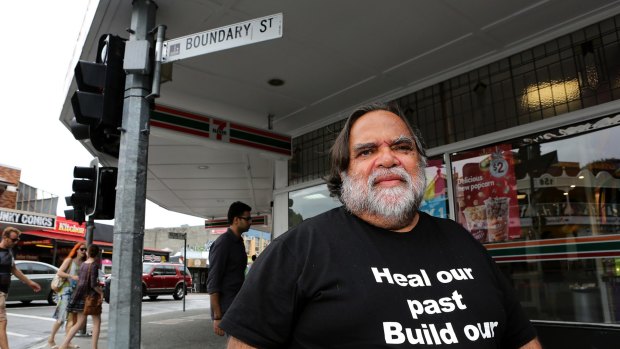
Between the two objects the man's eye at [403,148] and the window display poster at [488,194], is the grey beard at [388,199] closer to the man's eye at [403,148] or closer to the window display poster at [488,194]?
the man's eye at [403,148]

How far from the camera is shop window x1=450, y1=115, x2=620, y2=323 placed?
420 cm

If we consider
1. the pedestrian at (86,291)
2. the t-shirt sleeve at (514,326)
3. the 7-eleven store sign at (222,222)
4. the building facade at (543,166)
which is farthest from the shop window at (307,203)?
the 7-eleven store sign at (222,222)

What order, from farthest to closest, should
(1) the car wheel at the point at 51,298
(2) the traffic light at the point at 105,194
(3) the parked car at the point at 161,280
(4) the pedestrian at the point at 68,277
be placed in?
(3) the parked car at the point at 161,280 → (1) the car wheel at the point at 51,298 → (4) the pedestrian at the point at 68,277 → (2) the traffic light at the point at 105,194

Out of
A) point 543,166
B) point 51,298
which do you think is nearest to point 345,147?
point 543,166

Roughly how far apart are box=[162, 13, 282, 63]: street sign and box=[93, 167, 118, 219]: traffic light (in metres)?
1.43

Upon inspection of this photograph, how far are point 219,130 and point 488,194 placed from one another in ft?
11.9

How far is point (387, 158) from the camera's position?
63.3 inches

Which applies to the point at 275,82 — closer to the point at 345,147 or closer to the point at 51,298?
the point at 345,147

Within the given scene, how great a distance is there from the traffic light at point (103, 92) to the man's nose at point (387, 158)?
2507 millimetres

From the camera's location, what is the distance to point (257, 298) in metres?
1.29

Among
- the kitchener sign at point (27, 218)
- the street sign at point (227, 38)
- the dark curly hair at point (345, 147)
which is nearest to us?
the dark curly hair at point (345, 147)

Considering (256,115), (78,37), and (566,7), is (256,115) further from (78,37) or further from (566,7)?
(566,7)

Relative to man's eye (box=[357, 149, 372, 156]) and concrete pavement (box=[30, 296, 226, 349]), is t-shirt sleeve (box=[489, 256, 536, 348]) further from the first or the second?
concrete pavement (box=[30, 296, 226, 349])

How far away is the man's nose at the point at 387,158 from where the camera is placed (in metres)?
1.61
